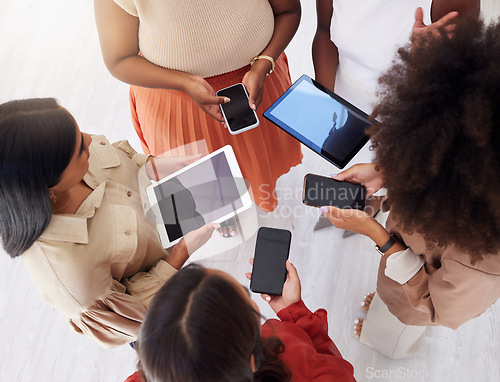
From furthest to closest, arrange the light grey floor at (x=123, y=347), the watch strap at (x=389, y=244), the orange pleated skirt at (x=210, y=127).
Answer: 1. the light grey floor at (x=123, y=347)
2. the orange pleated skirt at (x=210, y=127)
3. the watch strap at (x=389, y=244)

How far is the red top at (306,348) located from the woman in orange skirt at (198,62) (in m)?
0.56

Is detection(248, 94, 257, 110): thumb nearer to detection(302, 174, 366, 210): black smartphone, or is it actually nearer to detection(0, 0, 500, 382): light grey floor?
detection(302, 174, 366, 210): black smartphone

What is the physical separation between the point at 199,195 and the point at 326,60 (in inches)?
22.6

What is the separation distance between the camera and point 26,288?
1683 millimetres

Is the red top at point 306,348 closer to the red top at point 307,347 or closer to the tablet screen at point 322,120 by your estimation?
the red top at point 307,347

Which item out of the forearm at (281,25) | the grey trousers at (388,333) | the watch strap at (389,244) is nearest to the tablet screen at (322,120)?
the forearm at (281,25)

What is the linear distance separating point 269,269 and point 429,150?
0.53 meters

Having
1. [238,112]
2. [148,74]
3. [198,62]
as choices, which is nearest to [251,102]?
[238,112]

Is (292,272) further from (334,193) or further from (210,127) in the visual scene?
(210,127)

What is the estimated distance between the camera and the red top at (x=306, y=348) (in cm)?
79

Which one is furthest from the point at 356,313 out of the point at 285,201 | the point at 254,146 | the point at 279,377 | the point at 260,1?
the point at 260,1

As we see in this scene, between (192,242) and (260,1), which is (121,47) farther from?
(192,242)

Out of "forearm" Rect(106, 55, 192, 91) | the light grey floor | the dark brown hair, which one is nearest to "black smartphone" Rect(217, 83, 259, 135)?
"forearm" Rect(106, 55, 192, 91)

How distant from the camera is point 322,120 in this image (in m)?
1.10
